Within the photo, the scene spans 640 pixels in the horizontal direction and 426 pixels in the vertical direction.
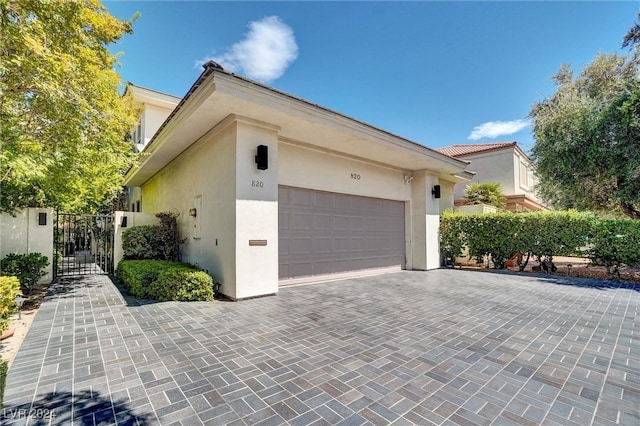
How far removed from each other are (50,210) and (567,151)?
17.4m

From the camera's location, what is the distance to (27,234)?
766cm

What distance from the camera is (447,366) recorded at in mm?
3189

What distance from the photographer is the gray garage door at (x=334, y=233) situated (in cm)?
767

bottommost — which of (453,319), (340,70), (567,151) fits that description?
(453,319)

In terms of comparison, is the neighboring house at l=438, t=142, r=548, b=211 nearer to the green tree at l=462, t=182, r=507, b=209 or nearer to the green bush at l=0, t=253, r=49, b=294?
the green tree at l=462, t=182, r=507, b=209

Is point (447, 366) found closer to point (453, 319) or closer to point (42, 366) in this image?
point (453, 319)

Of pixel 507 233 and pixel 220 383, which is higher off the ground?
pixel 507 233

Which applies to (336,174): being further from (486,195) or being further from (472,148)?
(472,148)

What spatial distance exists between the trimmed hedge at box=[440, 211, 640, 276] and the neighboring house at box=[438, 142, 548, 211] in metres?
5.84

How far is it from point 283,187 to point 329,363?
16.6ft

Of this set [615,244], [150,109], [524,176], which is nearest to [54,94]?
[150,109]

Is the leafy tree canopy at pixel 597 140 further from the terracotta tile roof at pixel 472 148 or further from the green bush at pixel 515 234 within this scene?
the terracotta tile roof at pixel 472 148

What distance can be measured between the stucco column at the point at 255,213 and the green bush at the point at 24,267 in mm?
5145

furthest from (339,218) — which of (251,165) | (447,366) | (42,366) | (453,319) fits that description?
(42,366)
